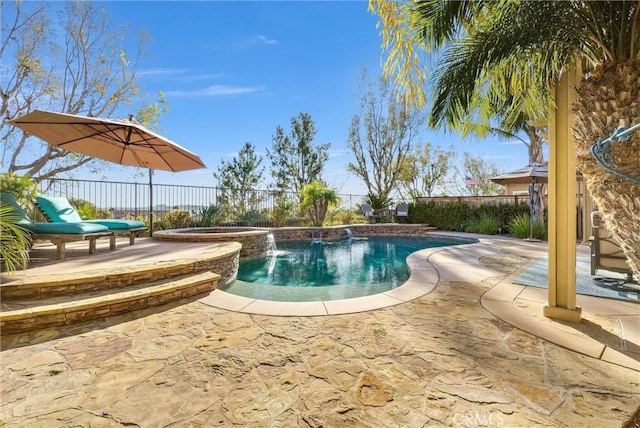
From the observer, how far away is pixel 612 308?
278 cm

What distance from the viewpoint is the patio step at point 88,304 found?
2.32 m

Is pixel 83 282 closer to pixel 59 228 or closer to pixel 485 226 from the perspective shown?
pixel 59 228

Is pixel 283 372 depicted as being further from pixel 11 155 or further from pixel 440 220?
pixel 11 155

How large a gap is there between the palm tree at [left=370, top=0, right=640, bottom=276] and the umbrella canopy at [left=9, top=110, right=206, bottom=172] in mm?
4569

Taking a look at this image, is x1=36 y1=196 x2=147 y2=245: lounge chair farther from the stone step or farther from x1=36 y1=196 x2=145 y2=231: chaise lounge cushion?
the stone step

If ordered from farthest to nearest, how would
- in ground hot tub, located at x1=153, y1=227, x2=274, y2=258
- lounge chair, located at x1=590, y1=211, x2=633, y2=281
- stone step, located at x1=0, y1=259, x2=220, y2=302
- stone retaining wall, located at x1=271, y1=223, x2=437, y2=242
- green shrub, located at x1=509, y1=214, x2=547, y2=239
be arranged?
stone retaining wall, located at x1=271, y1=223, x2=437, y2=242 < green shrub, located at x1=509, y1=214, x2=547, y2=239 < in ground hot tub, located at x1=153, y1=227, x2=274, y2=258 < lounge chair, located at x1=590, y1=211, x2=633, y2=281 < stone step, located at x1=0, y1=259, x2=220, y2=302

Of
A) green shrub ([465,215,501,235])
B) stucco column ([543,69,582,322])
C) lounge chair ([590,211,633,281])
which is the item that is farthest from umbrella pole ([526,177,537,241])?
stucco column ([543,69,582,322])

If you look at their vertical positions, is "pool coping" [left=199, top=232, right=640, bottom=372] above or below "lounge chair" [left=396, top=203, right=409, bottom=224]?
below

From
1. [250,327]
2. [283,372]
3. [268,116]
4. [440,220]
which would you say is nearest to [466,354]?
[283,372]

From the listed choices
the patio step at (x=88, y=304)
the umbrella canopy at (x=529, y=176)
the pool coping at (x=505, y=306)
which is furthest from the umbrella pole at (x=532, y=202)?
the patio step at (x=88, y=304)

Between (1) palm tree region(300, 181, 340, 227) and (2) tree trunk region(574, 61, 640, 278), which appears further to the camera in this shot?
(1) palm tree region(300, 181, 340, 227)

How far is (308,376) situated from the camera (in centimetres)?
177

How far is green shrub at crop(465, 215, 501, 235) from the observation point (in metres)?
10.1

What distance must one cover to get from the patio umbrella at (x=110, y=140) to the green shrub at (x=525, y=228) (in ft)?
33.5
